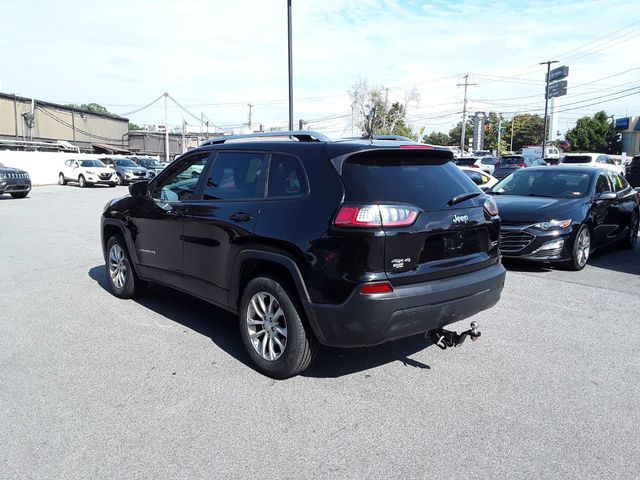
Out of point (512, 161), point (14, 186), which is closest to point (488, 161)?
point (512, 161)

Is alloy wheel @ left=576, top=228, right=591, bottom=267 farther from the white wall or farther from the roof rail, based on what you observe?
the white wall

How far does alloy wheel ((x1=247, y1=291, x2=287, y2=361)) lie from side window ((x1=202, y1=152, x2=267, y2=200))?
83cm

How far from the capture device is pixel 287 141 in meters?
4.43

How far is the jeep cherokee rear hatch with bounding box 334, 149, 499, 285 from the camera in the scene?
369 cm

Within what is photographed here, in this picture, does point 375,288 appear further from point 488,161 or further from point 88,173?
point 488,161

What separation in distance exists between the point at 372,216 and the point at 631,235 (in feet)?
28.2

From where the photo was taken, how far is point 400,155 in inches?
161

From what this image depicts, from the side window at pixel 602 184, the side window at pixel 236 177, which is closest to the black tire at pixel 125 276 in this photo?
the side window at pixel 236 177

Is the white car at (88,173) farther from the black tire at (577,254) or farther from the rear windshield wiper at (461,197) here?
the rear windshield wiper at (461,197)

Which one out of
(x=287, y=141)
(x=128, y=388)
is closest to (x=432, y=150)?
(x=287, y=141)

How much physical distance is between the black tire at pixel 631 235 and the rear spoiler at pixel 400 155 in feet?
24.1

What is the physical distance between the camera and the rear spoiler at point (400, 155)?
3918 mm

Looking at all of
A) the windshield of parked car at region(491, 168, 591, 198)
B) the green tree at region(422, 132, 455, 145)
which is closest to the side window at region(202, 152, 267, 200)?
the windshield of parked car at region(491, 168, 591, 198)

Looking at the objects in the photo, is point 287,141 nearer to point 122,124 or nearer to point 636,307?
point 636,307
